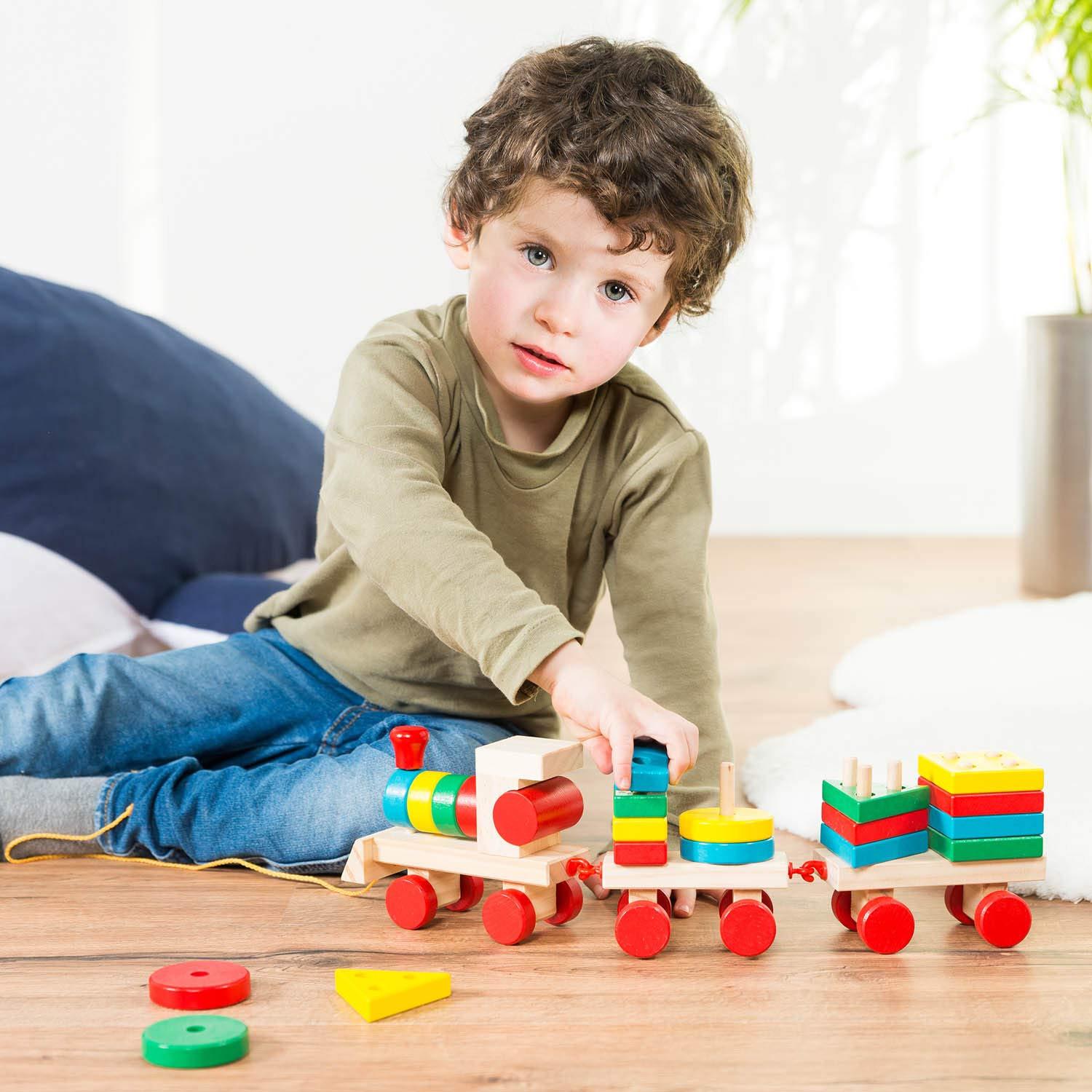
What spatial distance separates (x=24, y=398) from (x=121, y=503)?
0.50 feet

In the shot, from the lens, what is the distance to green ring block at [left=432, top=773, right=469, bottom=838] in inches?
33.1

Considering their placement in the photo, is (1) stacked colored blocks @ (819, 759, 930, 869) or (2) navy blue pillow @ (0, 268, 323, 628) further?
(2) navy blue pillow @ (0, 268, 323, 628)

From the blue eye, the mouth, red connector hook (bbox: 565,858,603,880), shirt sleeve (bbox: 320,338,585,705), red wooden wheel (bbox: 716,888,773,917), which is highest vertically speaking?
the blue eye

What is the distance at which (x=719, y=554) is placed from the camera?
270 centimetres

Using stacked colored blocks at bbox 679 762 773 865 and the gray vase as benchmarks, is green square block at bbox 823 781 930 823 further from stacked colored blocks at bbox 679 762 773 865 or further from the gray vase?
the gray vase

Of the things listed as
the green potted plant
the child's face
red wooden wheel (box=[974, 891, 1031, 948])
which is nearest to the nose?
the child's face

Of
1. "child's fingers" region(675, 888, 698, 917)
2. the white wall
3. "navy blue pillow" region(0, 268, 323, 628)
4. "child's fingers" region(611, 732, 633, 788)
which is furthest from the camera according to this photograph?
the white wall

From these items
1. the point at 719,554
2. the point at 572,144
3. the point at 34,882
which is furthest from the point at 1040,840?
the point at 719,554

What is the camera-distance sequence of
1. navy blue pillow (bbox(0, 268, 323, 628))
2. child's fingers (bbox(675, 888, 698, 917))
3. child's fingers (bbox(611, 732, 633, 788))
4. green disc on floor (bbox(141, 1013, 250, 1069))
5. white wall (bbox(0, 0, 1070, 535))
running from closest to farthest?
green disc on floor (bbox(141, 1013, 250, 1069)) < child's fingers (bbox(611, 732, 633, 788)) < child's fingers (bbox(675, 888, 698, 917)) < navy blue pillow (bbox(0, 268, 323, 628)) < white wall (bbox(0, 0, 1070, 535))

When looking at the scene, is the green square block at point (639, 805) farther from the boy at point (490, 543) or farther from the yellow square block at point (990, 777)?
the yellow square block at point (990, 777)

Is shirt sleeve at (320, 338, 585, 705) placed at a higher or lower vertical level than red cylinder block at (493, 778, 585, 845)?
higher

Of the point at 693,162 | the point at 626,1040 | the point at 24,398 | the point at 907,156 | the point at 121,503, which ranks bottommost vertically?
the point at 626,1040

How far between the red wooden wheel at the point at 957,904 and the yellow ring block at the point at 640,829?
0.22 m

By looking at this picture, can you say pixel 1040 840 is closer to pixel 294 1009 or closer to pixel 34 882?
pixel 294 1009
